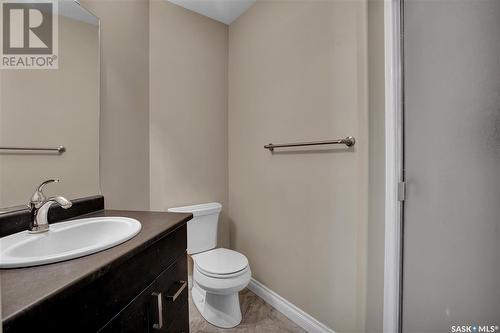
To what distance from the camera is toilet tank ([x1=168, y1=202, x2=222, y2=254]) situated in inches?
71.6

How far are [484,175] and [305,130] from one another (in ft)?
2.92

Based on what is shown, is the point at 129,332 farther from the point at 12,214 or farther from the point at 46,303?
the point at 12,214

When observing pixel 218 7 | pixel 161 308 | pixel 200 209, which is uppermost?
pixel 218 7

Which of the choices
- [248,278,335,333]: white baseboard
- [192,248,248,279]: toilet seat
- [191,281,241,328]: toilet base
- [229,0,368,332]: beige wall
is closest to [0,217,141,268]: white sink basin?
[192,248,248,279]: toilet seat

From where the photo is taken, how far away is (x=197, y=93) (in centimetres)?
204

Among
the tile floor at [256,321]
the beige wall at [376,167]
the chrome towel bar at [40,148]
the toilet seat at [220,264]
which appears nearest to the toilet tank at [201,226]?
the toilet seat at [220,264]

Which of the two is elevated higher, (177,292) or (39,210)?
(39,210)

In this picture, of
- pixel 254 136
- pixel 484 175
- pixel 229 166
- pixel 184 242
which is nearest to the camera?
pixel 484 175

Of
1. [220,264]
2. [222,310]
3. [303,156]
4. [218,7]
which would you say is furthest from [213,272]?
[218,7]

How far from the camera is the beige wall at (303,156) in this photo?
129 cm

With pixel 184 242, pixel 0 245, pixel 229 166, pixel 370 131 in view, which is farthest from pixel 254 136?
pixel 0 245

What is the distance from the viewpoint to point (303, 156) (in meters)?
1.57

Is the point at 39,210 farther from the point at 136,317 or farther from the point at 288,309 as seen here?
the point at 288,309

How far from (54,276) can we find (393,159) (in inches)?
52.6
